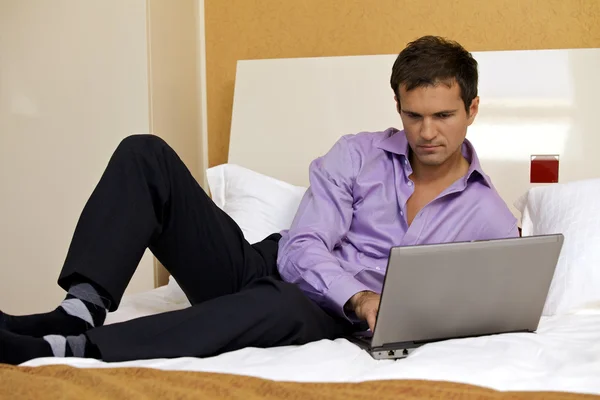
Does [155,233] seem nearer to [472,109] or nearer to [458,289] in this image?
[458,289]

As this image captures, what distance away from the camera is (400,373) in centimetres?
119

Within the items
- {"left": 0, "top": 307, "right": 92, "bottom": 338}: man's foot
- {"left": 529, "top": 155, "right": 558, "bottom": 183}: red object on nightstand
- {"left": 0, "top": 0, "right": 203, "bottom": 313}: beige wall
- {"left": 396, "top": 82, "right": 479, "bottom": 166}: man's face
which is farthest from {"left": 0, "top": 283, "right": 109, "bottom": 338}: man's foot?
{"left": 529, "top": 155, "right": 558, "bottom": 183}: red object on nightstand

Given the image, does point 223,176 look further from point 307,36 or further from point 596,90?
point 596,90

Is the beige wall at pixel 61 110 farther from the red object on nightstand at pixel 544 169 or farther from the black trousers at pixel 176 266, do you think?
the red object on nightstand at pixel 544 169

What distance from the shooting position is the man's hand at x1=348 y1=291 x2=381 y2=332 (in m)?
1.43

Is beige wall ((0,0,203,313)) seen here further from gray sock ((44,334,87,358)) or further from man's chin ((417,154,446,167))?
gray sock ((44,334,87,358))

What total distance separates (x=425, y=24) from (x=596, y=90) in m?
0.59

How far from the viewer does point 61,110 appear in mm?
2646

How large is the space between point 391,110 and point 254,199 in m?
0.60

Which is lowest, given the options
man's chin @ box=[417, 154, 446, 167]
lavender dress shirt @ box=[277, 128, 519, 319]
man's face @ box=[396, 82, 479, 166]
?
lavender dress shirt @ box=[277, 128, 519, 319]

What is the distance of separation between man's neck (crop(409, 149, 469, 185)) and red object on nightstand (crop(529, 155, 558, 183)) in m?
0.67

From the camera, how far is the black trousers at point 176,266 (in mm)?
1326

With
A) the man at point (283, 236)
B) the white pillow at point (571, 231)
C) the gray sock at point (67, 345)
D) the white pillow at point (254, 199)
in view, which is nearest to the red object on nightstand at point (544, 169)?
the white pillow at point (571, 231)

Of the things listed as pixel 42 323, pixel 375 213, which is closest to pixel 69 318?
pixel 42 323
